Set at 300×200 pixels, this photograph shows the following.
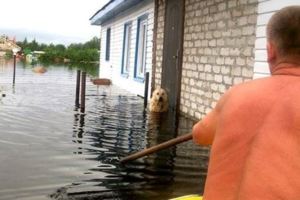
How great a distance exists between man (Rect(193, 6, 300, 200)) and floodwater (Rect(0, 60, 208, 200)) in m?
3.25

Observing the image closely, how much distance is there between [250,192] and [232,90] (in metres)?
0.51

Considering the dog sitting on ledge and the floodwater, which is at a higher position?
the dog sitting on ledge

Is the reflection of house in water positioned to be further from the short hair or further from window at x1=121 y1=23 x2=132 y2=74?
the short hair

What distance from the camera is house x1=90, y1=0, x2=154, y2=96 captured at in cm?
1653

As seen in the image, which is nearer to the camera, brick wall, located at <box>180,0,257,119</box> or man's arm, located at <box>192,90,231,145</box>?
man's arm, located at <box>192,90,231,145</box>

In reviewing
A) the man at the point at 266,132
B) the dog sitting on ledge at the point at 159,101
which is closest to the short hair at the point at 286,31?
the man at the point at 266,132

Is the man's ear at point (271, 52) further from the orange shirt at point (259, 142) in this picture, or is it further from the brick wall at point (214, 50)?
the brick wall at point (214, 50)

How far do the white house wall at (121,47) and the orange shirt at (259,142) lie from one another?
521 inches

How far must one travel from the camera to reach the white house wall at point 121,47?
16.0 metres

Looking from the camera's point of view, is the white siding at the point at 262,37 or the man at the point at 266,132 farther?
the white siding at the point at 262,37

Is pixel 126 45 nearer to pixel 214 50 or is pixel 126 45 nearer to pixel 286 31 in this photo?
pixel 214 50

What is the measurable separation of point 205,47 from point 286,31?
29.3 feet

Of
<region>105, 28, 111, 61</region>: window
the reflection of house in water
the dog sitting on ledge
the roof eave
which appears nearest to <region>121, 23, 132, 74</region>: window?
the roof eave

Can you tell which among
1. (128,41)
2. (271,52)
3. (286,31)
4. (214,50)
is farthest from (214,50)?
(128,41)
